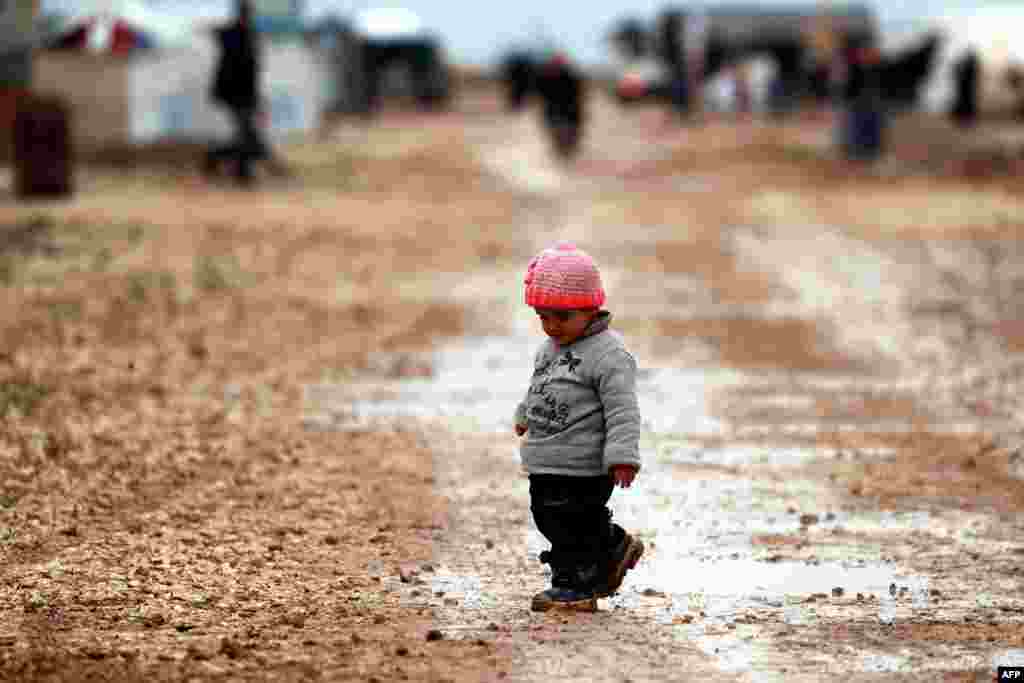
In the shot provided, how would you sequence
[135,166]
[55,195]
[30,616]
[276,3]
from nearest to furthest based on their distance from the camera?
1. [30,616]
2. [55,195]
3. [135,166]
4. [276,3]

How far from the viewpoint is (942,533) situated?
783 centimetres

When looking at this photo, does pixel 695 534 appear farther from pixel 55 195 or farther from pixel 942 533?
pixel 55 195

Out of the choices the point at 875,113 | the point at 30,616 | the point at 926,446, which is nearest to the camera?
the point at 30,616

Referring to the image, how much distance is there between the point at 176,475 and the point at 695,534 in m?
2.46

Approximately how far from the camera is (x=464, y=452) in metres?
9.77

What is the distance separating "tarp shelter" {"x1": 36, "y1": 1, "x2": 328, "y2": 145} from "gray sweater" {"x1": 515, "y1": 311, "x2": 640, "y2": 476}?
26.8 metres

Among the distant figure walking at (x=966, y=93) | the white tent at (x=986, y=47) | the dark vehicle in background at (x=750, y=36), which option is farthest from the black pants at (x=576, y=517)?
the dark vehicle in background at (x=750, y=36)

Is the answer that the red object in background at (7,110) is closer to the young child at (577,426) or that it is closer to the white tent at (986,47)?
the young child at (577,426)

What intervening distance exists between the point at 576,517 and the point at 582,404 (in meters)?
0.38

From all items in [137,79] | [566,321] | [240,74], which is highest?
[566,321]

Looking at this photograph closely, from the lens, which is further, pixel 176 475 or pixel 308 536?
pixel 176 475

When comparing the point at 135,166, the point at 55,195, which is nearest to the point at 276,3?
Answer: the point at 135,166

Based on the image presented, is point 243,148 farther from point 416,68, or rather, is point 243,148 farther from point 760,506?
point 416,68

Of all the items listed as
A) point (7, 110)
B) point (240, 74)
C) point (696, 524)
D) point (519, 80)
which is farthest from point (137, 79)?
point (519, 80)
